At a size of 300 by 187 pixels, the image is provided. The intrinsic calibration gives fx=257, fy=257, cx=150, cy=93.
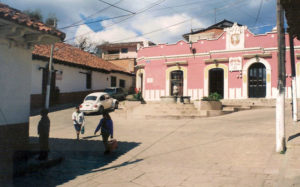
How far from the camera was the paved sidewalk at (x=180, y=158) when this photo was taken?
564 centimetres

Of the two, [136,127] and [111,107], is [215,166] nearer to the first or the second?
[136,127]

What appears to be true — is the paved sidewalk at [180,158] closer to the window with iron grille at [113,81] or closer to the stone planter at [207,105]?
the stone planter at [207,105]

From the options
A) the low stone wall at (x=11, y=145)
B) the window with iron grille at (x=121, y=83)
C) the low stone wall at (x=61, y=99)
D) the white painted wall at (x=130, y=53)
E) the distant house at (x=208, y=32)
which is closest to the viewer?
the low stone wall at (x=11, y=145)

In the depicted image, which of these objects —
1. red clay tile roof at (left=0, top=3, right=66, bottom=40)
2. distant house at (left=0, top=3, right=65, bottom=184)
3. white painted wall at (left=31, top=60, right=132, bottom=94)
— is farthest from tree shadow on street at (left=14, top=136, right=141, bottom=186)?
white painted wall at (left=31, top=60, right=132, bottom=94)

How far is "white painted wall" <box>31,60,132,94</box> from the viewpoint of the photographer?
19.2m

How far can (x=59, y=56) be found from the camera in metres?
22.2

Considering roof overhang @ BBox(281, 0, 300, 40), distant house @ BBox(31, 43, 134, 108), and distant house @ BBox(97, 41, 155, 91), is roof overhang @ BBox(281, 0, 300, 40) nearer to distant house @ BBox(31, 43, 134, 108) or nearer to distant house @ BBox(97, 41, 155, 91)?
distant house @ BBox(31, 43, 134, 108)

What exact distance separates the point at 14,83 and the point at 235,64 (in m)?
16.5

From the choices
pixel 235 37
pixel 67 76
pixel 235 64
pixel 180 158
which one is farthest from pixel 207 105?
pixel 67 76

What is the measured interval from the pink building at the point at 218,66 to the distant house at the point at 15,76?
12094mm

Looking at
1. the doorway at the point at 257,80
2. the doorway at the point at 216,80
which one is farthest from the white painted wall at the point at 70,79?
the doorway at the point at 257,80

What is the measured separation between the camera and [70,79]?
22984 mm

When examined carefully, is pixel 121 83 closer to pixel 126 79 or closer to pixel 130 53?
pixel 126 79

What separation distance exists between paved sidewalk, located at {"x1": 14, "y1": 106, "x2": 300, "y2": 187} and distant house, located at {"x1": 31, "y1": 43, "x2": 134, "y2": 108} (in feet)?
24.7
